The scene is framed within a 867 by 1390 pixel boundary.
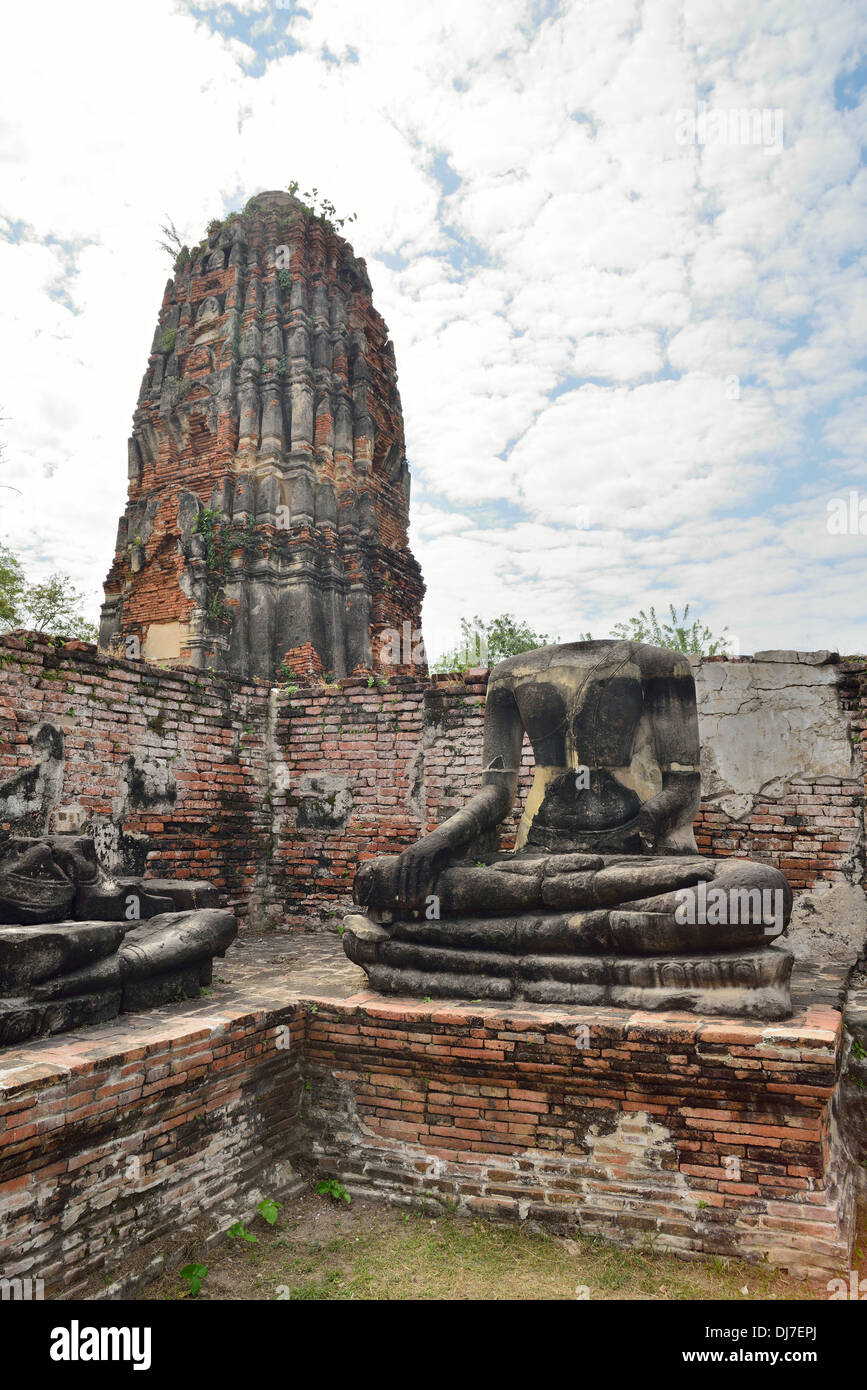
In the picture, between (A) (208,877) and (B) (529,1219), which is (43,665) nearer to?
(A) (208,877)

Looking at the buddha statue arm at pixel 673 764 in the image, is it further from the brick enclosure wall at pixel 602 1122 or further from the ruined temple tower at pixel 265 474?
the ruined temple tower at pixel 265 474

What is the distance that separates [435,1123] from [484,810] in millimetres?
1653

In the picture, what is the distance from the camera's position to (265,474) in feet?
37.7

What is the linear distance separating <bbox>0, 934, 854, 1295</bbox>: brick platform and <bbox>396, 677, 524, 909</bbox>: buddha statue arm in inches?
23.9

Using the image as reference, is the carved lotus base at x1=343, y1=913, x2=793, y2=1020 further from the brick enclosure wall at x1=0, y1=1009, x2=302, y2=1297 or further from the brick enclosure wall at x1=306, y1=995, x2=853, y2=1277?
the brick enclosure wall at x1=0, y1=1009, x2=302, y2=1297

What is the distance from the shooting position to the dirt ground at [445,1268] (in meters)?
2.98

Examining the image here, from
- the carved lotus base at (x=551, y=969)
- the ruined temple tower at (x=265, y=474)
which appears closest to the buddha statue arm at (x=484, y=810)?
the carved lotus base at (x=551, y=969)

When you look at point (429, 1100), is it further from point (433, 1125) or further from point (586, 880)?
point (586, 880)

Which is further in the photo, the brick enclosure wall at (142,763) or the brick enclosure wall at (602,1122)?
the brick enclosure wall at (142,763)

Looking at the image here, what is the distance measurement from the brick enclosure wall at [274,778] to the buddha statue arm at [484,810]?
4.70ft
